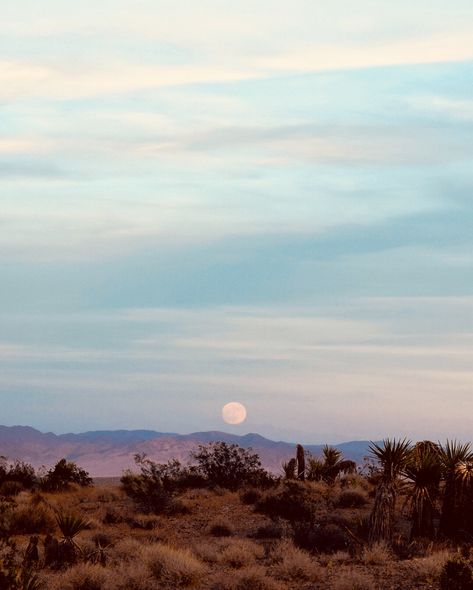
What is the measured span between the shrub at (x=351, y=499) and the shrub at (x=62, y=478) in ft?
43.4

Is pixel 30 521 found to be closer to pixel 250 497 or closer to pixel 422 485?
pixel 250 497

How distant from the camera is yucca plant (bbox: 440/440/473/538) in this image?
2839cm

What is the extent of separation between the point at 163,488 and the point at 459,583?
67.2 feet

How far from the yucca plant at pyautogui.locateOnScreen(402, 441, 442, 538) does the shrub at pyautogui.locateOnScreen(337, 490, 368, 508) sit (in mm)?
8030

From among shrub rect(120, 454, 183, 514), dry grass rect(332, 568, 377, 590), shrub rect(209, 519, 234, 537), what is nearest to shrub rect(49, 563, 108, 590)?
dry grass rect(332, 568, 377, 590)

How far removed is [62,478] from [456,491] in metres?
21.5

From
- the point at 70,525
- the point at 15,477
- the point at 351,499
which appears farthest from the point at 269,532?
the point at 15,477

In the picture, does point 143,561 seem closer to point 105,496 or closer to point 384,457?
point 384,457

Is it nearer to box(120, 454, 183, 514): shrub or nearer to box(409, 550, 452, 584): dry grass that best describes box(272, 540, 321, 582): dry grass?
box(409, 550, 452, 584): dry grass

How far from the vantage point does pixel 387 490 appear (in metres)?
26.0

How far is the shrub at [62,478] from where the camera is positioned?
1721 inches

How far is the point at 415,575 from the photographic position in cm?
2247

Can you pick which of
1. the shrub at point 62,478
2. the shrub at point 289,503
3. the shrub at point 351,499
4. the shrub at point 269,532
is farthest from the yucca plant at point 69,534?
the shrub at point 62,478

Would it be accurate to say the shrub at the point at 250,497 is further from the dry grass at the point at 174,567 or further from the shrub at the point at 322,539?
the dry grass at the point at 174,567
